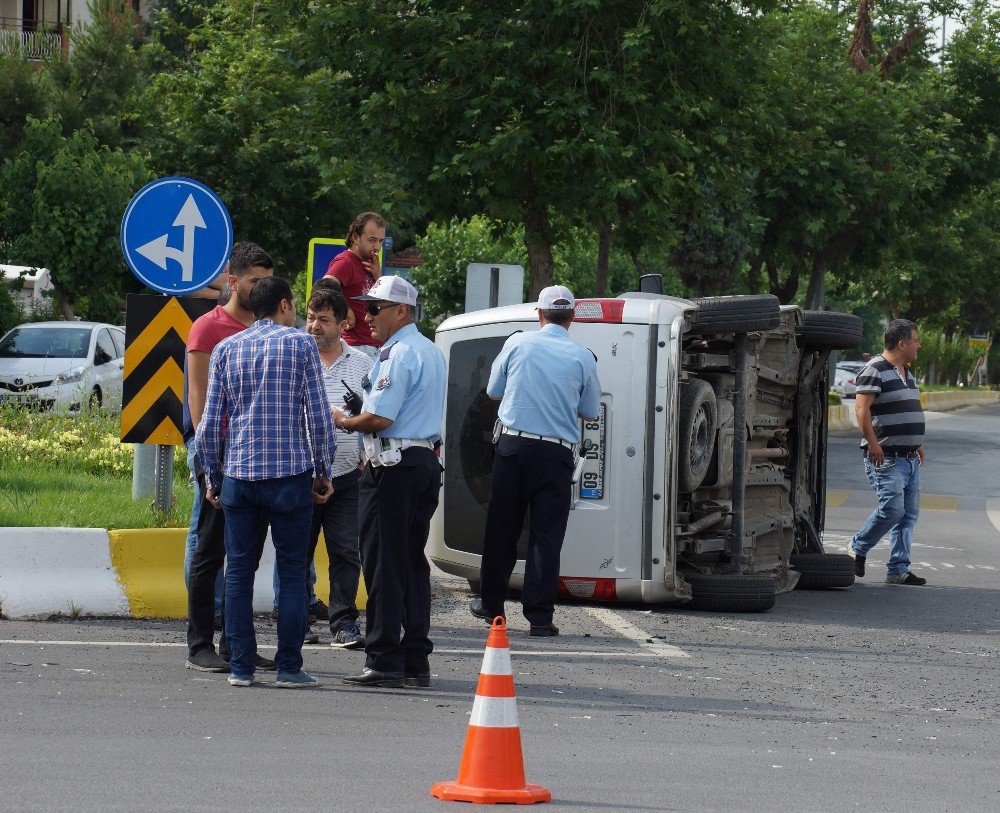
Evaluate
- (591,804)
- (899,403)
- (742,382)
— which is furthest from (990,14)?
(591,804)

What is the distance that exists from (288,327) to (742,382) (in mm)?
4100

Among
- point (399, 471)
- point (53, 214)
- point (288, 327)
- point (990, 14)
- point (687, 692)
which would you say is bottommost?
point (687, 692)

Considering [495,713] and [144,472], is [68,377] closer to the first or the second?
[144,472]

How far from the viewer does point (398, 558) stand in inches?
280

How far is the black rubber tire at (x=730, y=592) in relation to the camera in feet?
32.6

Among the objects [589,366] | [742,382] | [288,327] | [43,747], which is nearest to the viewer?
[43,747]

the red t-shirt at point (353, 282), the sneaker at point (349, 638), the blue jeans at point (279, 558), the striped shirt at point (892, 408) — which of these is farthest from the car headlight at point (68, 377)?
the blue jeans at point (279, 558)

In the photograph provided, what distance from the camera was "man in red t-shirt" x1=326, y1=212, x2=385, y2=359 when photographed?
29.6ft

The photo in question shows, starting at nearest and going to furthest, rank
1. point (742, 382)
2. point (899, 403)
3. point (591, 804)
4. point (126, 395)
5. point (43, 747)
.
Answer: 1. point (591, 804)
2. point (43, 747)
3. point (126, 395)
4. point (742, 382)
5. point (899, 403)

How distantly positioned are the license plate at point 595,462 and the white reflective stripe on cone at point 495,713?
461 cm

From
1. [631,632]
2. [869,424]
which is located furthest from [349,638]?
[869,424]

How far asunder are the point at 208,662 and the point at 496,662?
2327 millimetres

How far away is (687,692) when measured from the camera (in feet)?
23.8

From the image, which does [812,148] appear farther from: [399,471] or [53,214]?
[399,471]
